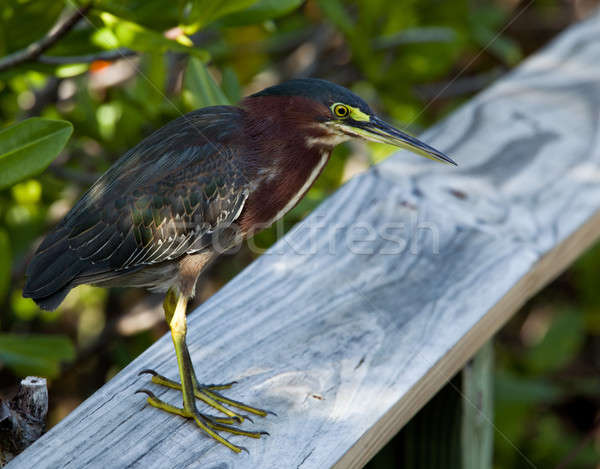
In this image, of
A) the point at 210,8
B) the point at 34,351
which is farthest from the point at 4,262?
the point at 210,8

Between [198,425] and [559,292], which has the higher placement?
[198,425]

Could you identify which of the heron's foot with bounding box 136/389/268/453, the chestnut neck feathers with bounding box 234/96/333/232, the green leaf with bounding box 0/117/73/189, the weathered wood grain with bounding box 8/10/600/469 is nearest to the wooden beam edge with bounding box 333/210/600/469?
the weathered wood grain with bounding box 8/10/600/469

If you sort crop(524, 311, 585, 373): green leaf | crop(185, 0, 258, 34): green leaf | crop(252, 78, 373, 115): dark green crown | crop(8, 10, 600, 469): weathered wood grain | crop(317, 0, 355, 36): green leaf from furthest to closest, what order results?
crop(524, 311, 585, 373): green leaf, crop(317, 0, 355, 36): green leaf, crop(185, 0, 258, 34): green leaf, crop(252, 78, 373, 115): dark green crown, crop(8, 10, 600, 469): weathered wood grain

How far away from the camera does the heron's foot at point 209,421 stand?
5.62 ft

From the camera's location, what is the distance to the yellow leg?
175 centimetres

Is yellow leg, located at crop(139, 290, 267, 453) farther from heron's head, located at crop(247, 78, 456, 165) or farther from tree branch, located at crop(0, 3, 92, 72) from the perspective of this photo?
tree branch, located at crop(0, 3, 92, 72)

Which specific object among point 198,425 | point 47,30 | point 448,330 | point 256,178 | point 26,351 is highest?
point 47,30

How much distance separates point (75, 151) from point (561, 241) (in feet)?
7.30

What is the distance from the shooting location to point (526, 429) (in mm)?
4625

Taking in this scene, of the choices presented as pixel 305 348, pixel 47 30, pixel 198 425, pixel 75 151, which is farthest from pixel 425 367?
pixel 75 151

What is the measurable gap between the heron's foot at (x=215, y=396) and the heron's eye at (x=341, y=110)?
807 millimetres

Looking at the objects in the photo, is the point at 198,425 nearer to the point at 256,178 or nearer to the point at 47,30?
the point at 256,178

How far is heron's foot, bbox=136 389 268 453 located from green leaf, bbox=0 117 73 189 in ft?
2.21

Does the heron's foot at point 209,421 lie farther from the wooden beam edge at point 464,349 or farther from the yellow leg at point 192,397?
the wooden beam edge at point 464,349
